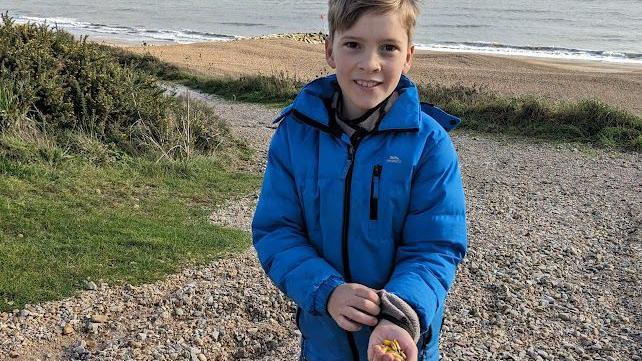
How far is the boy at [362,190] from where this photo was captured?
2041mm

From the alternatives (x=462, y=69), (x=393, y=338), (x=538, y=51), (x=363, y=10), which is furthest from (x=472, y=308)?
(x=538, y=51)

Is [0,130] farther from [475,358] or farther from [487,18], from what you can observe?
[487,18]

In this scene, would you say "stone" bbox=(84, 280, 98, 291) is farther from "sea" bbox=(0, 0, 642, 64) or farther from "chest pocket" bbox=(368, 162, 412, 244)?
"sea" bbox=(0, 0, 642, 64)

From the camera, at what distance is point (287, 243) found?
2.14 meters

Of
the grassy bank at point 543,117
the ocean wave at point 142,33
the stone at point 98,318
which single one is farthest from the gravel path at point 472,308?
the ocean wave at point 142,33

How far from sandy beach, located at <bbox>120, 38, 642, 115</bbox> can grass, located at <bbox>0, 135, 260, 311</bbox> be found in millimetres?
10344

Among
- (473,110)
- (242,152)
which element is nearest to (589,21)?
(473,110)

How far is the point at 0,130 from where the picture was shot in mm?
7883

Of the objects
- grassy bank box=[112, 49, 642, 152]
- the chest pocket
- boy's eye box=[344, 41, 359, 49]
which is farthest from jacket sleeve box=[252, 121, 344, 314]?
grassy bank box=[112, 49, 642, 152]

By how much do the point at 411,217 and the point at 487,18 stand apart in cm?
5048

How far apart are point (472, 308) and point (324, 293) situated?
11.5 ft

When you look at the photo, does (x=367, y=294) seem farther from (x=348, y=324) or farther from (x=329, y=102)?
(x=329, y=102)

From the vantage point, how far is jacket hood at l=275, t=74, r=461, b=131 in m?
2.10

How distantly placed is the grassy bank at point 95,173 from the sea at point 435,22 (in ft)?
56.9
